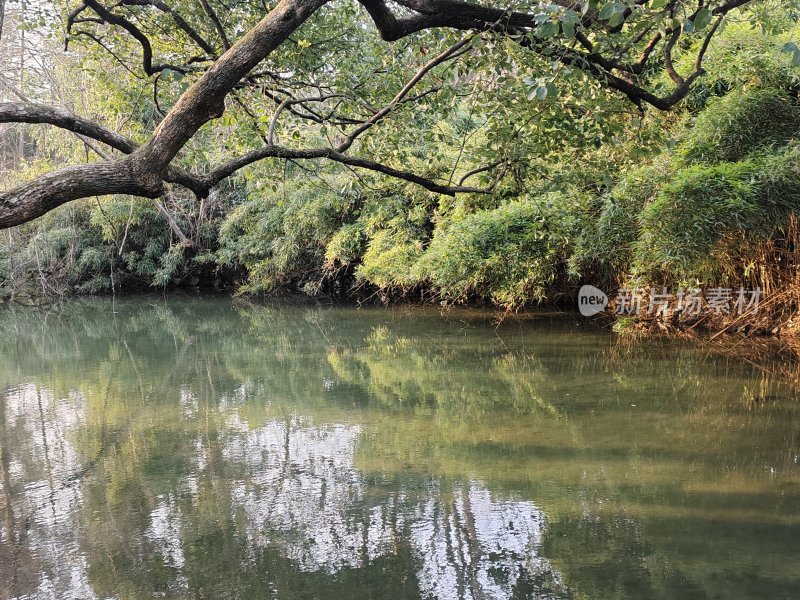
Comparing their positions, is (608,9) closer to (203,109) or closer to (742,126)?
(203,109)

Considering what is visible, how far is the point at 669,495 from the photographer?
3.59 m

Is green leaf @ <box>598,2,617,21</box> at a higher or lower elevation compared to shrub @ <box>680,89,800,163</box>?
lower

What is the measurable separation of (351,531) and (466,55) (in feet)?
9.75

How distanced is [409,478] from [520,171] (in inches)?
90.5

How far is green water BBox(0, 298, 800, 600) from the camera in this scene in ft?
9.47

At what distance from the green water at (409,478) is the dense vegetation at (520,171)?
1.53 m

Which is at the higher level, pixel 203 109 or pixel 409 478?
pixel 203 109

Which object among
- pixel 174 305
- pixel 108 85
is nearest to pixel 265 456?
pixel 108 85

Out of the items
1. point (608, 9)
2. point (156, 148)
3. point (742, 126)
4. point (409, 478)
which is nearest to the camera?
point (608, 9)

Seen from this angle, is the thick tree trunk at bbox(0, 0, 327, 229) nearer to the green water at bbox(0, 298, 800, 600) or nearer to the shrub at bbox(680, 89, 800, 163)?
the green water at bbox(0, 298, 800, 600)

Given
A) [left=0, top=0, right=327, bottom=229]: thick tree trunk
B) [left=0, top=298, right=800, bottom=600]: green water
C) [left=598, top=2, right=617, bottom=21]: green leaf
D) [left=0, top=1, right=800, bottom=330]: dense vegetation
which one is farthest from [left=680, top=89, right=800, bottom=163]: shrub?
[left=0, top=0, right=327, bottom=229]: thick tree trunk

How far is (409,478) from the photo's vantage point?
13.0ft

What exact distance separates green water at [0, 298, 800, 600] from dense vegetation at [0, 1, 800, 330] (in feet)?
5.01

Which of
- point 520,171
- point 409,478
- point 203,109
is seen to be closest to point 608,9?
point 203,109
